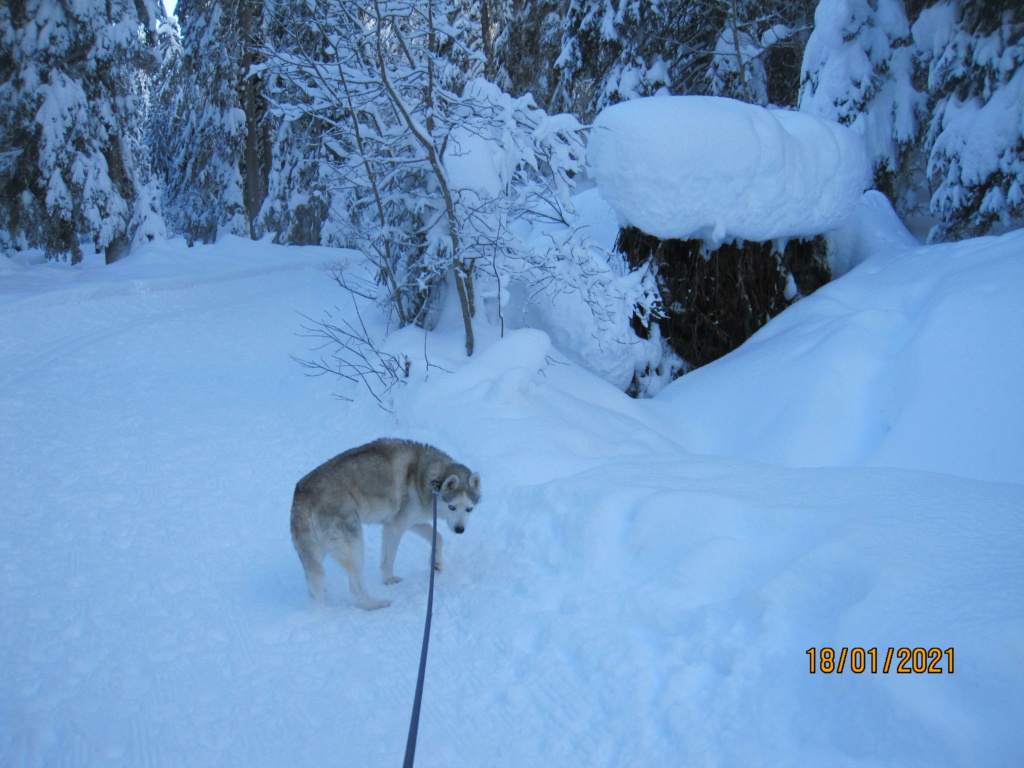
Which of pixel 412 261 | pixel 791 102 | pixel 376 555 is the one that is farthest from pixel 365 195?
pixel 791 102

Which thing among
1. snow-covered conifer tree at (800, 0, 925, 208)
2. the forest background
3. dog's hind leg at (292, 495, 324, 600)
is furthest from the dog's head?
snow-covered conifer tree at (800, 0, 925, 208)

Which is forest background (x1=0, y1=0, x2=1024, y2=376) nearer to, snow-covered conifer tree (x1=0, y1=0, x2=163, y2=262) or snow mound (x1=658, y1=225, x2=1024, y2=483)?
snow-covered conifer tree (x1=0, y1=0, x2=163, y2=262)

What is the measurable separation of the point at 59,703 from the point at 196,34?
31.9 metres

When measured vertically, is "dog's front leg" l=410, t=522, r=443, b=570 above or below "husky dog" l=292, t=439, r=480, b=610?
below

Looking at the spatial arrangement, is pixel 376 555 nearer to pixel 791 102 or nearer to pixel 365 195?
pixel 365 195

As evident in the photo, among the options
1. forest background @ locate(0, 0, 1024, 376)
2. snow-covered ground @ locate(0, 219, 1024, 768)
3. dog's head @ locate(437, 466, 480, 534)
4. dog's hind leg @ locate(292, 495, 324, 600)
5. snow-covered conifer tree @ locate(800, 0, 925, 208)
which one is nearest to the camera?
Result: snow-covered ground @ locate(0, 219, 1024, 768)

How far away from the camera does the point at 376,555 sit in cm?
644

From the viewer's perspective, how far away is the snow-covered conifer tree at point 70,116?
1828 cm

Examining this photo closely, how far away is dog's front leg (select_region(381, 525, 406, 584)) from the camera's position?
18.4 ft
